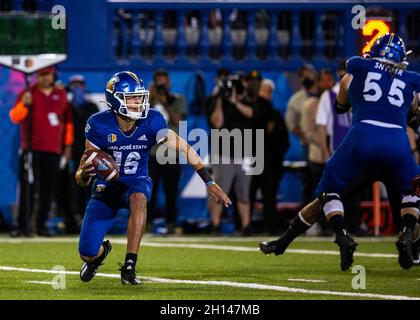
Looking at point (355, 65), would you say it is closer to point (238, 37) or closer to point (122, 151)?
point (122, 151)

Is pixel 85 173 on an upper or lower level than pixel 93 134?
lower

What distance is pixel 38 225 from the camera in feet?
51.9

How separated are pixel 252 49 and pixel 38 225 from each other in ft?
13.4

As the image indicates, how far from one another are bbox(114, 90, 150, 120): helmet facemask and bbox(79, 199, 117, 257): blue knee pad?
0.72 meters

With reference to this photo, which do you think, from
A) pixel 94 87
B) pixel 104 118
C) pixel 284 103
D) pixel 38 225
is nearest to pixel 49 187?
pixel 38 225

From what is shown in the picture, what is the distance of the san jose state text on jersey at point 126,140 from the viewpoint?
9.88m

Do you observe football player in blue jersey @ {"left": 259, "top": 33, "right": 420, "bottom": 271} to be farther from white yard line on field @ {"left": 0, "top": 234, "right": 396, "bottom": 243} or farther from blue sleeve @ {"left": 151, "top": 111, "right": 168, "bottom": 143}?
white yard line on field @ {"left": 0, "top": 234, "right": 396, "bottom": 243}

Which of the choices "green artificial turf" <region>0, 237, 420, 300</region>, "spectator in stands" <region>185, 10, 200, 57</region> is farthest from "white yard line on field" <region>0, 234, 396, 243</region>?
"spectator in stands" <region>185, 10, 200, 57</region>

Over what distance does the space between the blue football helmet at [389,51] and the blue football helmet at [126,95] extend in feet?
6.81

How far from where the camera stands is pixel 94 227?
32.1 feet

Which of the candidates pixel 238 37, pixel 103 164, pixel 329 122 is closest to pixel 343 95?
A: pixel 103 164

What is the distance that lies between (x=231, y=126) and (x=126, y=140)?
6.14m

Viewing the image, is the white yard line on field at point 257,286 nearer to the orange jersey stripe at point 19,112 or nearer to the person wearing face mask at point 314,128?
the orange jersey stripe at point 19,112

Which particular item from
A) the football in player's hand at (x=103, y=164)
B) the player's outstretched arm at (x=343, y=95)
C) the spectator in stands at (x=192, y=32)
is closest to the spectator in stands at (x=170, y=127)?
the spectator in stands at (x=192, y=32)
